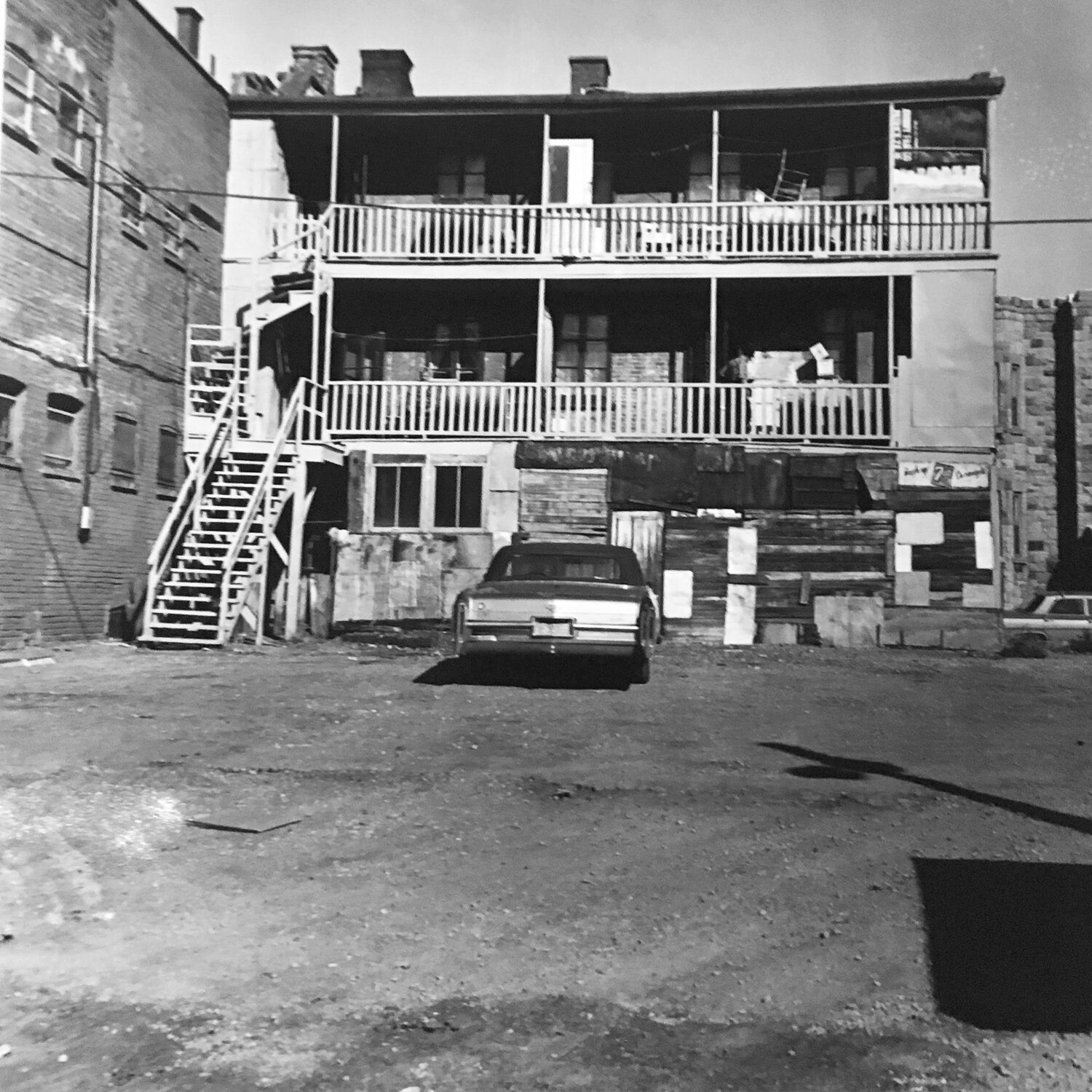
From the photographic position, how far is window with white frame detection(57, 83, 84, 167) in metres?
16.5

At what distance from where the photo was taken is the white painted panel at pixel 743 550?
1812cm

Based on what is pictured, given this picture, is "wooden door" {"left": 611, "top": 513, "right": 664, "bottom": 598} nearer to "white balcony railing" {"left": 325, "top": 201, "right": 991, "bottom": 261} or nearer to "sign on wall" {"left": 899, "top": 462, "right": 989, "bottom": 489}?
"sign on wall" {"left": 899, "top": 462, "right": 989, "bottom": 489}

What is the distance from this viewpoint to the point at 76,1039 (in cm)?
362

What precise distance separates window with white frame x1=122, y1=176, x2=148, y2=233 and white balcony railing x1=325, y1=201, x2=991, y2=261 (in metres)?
3.14

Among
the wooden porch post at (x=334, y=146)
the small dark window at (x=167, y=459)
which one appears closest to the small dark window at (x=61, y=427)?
the small dark window at (x=167, y=459)

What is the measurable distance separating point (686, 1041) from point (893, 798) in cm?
369

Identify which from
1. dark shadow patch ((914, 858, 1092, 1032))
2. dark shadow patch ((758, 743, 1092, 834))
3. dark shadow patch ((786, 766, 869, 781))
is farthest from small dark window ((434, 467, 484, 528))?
dark shadow patch ((914, 858, 1092, 1032))

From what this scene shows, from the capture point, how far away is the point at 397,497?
19469 mm

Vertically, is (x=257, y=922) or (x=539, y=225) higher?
(x=539, y=225)

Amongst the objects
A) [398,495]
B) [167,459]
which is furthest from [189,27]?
[398,495]

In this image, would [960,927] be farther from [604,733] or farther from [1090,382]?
[1090,382]

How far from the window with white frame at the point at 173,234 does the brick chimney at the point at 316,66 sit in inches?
178

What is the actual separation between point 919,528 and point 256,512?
33.9 ft

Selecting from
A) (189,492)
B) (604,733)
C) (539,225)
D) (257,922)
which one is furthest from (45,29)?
(257,922)
